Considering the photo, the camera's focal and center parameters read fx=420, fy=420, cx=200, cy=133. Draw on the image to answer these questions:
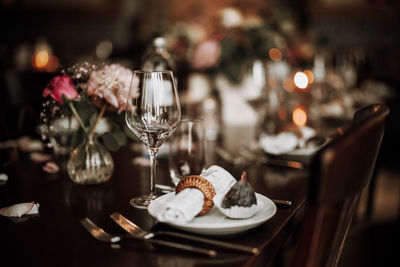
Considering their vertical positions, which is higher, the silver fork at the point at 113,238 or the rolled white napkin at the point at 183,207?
the rolled white napkin at the point at 183,207

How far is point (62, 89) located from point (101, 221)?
1.11 feet

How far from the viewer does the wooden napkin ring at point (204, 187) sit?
2.38ft

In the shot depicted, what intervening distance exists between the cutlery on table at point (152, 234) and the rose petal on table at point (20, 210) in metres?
0.16

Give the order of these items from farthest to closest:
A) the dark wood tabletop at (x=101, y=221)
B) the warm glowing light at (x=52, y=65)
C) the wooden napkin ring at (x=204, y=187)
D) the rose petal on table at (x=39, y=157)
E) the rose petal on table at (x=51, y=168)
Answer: the warm glowing light at (x=52, y=65) → the rose petal on table at (x=39, y=157) → the rose petal on table at (x=51, y=168) → the wooden napkin ring at (x=204, y=187) → the dark wood tabletop at (x=101, y=221)

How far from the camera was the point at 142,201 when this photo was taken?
0.88 metres

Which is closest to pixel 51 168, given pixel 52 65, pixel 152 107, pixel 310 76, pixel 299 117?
pixel 152 107

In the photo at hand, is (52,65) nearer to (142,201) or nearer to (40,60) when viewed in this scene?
(40,60)

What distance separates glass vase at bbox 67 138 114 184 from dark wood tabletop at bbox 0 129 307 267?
0.08ft

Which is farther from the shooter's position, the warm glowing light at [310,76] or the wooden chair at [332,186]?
the warm glowing light at [310,76]

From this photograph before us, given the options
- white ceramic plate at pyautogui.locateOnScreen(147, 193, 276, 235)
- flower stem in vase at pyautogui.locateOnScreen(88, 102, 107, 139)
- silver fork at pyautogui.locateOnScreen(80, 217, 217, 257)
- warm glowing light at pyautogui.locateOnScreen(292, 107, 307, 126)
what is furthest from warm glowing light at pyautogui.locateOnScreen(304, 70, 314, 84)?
silver fork at pyautogui.locateOnScreen(80, 217, 217, 257)

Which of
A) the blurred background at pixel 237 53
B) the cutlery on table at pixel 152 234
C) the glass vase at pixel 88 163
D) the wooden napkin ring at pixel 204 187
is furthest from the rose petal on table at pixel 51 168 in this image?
the wooden napkin ring at pixel 204 187

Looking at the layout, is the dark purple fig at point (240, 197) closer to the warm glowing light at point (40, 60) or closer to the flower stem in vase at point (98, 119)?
the flower stem in vase at point (98, 119)

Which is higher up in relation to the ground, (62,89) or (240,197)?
(62,89)

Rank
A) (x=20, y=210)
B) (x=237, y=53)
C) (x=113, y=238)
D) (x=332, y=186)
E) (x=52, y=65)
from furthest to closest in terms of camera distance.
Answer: (x=52, y=65) < (x=237, y=53) < (x=20, y=210) < (x=113, y=238) < (x=332, y=186)
